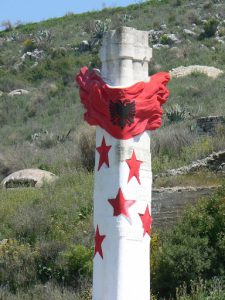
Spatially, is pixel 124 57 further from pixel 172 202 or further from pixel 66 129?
pixel 66 129

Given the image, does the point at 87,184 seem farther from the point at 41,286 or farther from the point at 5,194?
the point at 41,286

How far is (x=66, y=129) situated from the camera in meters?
34.7

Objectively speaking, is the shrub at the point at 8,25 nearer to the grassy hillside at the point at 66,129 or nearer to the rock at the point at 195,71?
the grassy hillside at the point at 66,129

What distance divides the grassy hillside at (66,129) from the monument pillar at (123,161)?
365 centimetres

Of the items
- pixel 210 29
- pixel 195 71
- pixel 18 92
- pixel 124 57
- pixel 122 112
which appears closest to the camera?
pixel 122 112

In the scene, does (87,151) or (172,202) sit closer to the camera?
(172,202)

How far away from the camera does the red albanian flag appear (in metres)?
10.1

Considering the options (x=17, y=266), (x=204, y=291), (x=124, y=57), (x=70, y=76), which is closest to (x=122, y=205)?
(x=124, y=57)

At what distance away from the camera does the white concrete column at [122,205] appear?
9.80 meters

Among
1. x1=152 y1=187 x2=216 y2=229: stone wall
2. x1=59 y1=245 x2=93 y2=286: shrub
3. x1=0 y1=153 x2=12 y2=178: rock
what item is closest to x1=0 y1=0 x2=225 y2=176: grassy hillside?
x1=0 y1=153 x2=12 y2=178: rock

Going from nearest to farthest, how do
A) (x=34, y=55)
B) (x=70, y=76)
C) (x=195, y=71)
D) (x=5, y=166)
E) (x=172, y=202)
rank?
(x=172, y=202) → (x=5, y=166) → (x=195, y=71) → (x=70, y=76) → (x=34, y=55)

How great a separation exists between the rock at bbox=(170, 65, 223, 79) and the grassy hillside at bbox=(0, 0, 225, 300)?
113 centimetres

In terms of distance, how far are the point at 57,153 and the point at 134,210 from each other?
59.9ft

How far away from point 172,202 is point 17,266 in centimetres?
328
